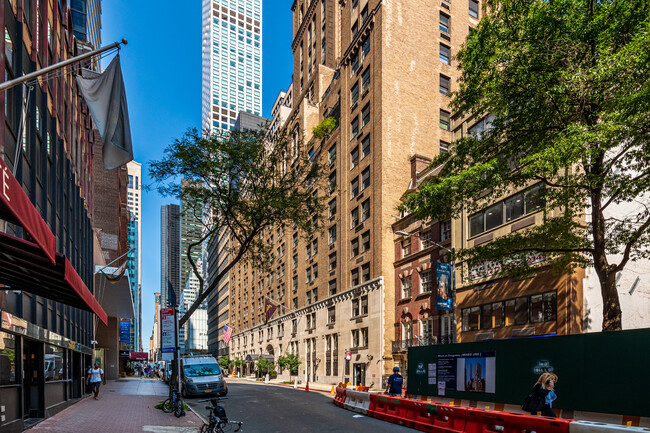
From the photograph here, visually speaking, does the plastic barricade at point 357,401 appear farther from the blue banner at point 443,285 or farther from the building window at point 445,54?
the building window at point 445,54

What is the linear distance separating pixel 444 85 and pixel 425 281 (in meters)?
22.5

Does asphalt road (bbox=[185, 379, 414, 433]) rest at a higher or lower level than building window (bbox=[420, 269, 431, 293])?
lower

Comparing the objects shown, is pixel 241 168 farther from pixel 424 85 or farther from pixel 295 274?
pixel 295 274

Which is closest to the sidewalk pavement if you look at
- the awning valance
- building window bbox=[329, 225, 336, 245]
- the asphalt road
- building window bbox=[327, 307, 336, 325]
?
the asphalt road

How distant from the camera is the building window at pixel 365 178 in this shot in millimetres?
46844

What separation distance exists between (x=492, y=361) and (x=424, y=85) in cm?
3650

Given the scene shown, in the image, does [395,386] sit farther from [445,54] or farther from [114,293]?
[445,54]

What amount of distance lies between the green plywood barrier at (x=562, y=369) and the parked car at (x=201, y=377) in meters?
11.4

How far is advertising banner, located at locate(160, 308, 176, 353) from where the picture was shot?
1755 centimetres

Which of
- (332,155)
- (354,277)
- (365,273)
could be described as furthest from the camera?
(332,155)

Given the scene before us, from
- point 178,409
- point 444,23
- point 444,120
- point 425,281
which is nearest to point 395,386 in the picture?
point 178,409

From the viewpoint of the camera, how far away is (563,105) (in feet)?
49.2

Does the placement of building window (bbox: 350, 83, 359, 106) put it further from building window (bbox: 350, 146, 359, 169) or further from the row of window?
the row of window

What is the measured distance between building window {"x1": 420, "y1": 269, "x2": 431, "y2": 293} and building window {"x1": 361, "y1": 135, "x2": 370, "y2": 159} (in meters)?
14.5
